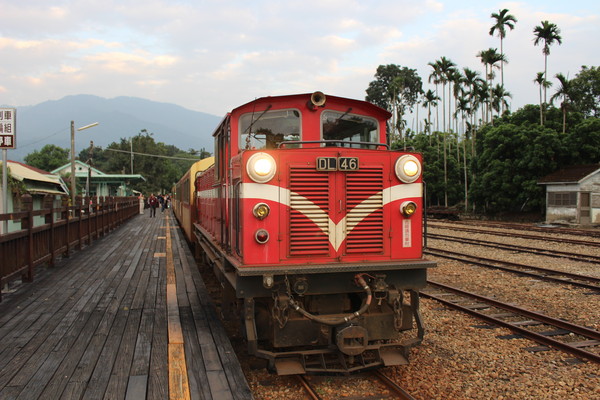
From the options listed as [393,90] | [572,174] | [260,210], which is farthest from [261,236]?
[393,90]

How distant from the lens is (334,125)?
18.8 ft

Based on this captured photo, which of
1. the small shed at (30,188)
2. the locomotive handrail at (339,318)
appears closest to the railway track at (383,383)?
the locomotive handrail at (339,318)

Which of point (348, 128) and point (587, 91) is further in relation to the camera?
point (587, 91)

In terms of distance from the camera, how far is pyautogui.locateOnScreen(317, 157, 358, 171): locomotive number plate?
4.80 meters

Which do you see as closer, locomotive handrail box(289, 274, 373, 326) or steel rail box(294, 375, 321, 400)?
steel rail box(294, 375, 321, 400)

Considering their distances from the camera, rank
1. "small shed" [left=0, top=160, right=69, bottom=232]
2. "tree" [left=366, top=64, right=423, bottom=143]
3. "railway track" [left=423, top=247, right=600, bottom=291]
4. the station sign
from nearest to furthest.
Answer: the station sign → "railway track" [left=423, top=247, right=600, bottom=291] → "small shed" [left=0, top=160, right=69, bottom=232] → "tree" [left=366, top=64, right=423, bottom=143]

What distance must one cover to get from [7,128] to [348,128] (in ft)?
19.1

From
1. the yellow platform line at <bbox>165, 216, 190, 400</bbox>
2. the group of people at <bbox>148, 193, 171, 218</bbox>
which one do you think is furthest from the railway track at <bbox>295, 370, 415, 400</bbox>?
the group of people at <bbox>148, 193, 171, 218</bbox>

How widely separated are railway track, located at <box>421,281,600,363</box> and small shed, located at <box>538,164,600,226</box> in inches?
839

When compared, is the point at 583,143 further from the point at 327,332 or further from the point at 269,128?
the point at 327,332

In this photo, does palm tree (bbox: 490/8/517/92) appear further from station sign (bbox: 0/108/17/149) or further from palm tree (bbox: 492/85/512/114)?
station sign (bbox: 0/108/17/149)

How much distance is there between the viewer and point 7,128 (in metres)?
7.68

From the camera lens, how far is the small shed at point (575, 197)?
25516 mm

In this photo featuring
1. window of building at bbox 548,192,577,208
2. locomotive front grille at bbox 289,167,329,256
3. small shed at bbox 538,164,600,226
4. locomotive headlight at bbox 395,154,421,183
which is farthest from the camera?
window of building at bbox 548,192,577,208
